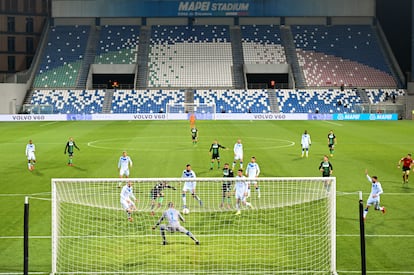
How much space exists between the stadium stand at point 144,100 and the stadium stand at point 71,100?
6.89 ft

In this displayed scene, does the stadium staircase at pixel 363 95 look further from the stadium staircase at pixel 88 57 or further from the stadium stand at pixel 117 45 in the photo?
the stadium staircase at pixel 88 57

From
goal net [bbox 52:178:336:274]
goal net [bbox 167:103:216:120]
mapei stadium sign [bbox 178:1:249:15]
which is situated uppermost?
mapei stadium sign [bbox 178:1:249:15]

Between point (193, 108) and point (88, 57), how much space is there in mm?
18549

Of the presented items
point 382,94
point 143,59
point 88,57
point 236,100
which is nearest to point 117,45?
point 88,57

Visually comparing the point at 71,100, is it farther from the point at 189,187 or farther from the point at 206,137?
the point at 189,187

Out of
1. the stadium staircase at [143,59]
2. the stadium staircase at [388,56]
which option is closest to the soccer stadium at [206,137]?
the stadium staircase at [143,59]

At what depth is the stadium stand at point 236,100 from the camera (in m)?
76.8

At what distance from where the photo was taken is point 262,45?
8712cm

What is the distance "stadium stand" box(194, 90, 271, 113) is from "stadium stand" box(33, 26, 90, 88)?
1694cm

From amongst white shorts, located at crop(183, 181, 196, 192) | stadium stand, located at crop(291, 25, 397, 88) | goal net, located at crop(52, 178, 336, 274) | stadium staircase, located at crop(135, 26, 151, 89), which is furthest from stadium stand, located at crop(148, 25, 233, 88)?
white shorts, located at crop(183, 181, 196, 192)

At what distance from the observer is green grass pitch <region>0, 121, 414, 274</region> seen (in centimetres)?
1700

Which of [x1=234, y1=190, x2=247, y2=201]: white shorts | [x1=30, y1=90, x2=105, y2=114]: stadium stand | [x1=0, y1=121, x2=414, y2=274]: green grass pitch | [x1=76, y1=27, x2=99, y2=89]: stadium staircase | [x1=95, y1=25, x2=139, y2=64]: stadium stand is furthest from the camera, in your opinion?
[x1=95, y1=25, x2=139, y2=64]: stadium stand

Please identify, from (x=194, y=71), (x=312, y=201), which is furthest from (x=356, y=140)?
(x=194, y=71)

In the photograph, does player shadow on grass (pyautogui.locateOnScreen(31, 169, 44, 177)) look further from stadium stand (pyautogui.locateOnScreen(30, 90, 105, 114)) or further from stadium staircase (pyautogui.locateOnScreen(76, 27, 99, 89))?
stadium staircase (pyautogui.locateOnScreen(76, 27, 99, 89))
